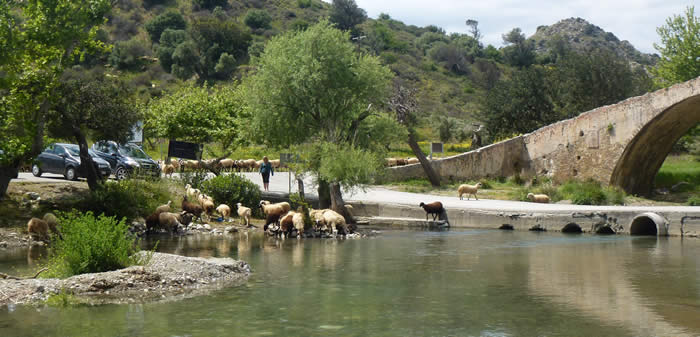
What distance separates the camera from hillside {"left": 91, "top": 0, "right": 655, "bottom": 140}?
8294 centimetres

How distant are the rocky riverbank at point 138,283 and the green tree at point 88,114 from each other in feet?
37.7

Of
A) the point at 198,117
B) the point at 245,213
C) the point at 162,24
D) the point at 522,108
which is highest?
the point at 162,24

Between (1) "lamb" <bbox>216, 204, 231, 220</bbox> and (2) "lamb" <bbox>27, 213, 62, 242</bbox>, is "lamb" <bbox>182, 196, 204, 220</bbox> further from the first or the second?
(2) "lamb" <bbox>27, 213, 62, 242</bbox>

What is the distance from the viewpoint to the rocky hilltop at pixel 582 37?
15325 cm

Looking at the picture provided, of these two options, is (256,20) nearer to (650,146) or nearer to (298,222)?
(650,146)

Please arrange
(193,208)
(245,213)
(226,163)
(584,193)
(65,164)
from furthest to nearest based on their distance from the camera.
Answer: (226,163) → (65,164) → (584,193) → (245,213) → (193,208)

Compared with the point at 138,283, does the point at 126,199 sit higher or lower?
higher

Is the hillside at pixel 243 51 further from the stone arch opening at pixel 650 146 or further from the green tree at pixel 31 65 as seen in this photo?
the green tree at pixel 31 65

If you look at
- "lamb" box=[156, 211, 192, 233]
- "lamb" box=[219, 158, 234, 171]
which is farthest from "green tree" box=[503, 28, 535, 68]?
"lamb" box=[156, 211, 192, 233]

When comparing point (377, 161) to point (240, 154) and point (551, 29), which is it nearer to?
point (240, 154)

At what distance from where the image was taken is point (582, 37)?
167125mm

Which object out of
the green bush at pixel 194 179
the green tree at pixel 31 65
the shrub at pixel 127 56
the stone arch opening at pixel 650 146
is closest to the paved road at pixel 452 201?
the green bush at pixel 194 179

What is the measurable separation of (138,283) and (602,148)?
Result: 25.1 m

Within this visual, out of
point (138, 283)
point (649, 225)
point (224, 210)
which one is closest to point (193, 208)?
point (224, 210)
